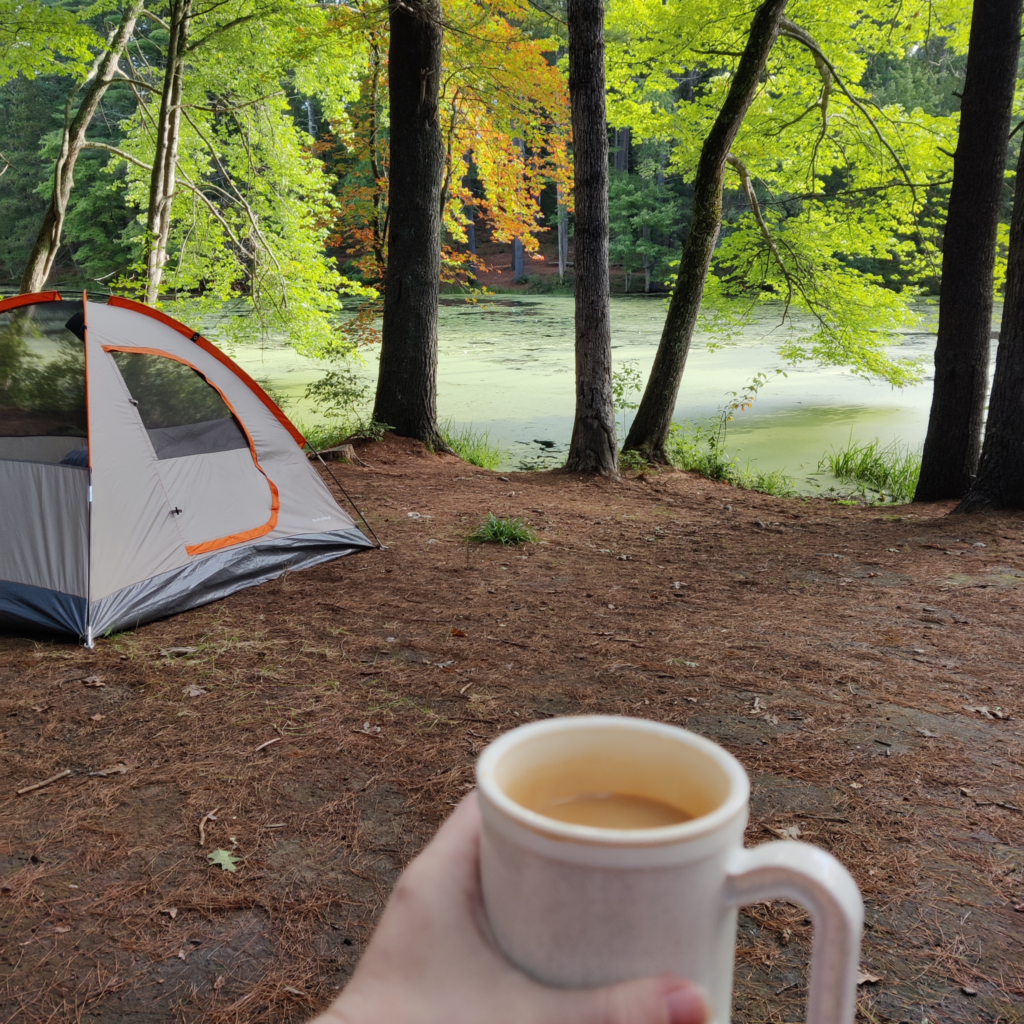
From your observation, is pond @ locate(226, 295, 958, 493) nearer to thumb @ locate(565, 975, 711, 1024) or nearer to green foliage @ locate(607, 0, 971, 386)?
green foliage @ locate(607, 0, 971, 386)

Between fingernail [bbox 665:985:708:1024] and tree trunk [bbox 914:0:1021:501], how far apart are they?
6.24 m

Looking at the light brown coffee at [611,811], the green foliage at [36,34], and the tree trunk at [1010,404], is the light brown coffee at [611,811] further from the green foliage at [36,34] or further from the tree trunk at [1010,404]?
the green foliage at [36,34]

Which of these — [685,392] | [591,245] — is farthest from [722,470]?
[685,392]

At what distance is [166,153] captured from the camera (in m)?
8.69

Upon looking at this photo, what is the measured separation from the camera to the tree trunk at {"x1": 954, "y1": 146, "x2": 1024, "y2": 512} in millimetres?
4793

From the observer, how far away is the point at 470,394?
1117cm

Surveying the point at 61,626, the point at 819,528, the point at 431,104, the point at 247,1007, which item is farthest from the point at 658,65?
the point at 247,1007

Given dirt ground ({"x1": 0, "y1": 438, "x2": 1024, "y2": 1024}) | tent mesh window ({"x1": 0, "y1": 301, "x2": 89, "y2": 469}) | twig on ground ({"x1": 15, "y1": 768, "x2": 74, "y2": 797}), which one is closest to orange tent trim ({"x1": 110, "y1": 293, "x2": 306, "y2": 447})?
tent mesh window ({"x1": 0, "y1": 301, "x2": 89, "y2": 469})

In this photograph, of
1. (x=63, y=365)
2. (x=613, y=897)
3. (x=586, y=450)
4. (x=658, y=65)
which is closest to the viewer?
(x=613, y=897)

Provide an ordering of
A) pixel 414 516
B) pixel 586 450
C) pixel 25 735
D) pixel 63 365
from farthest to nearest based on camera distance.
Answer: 1. pixel 586 450
2. pixel 414 516
3. pixel 63 365
4. pixel 25 735

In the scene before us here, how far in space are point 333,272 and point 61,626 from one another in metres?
7.98

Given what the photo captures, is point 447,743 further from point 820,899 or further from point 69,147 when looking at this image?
point 69,147

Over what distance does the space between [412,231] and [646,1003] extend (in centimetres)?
737

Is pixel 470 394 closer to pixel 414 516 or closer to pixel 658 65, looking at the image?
pixel 658 65
